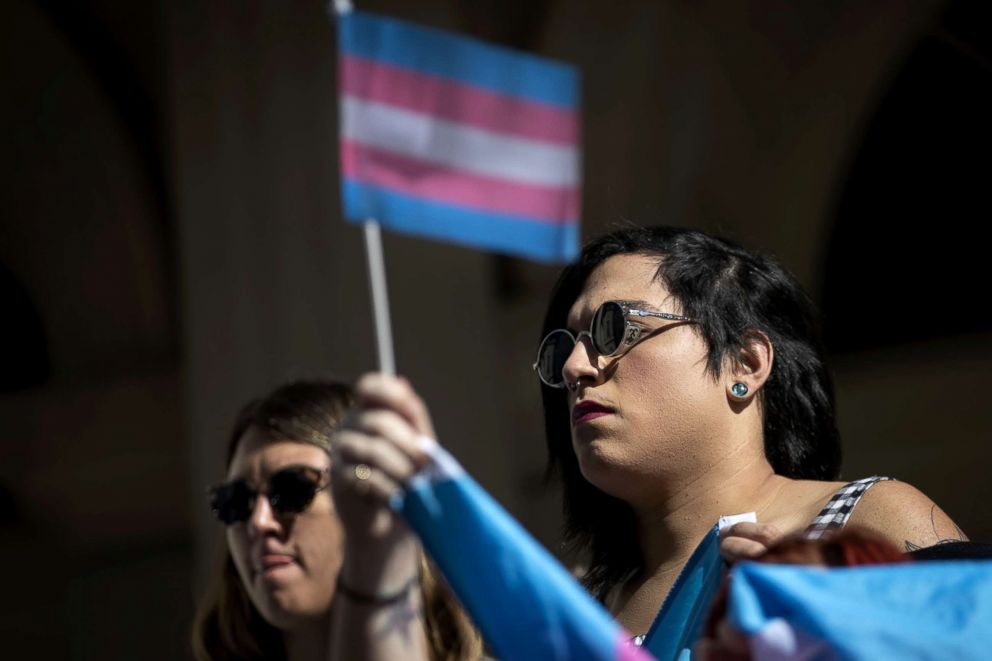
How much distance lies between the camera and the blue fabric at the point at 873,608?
161 cm

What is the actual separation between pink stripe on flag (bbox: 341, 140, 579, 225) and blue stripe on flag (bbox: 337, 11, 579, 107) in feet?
0.49

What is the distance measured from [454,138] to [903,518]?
0.98 metres

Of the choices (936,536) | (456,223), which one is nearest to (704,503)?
(936,536)

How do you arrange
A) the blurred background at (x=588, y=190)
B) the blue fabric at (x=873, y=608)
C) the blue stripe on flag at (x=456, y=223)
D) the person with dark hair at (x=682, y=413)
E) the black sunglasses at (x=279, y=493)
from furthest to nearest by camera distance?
the blurred background at (x=588, y=190)
the black sunglasses at (x=279, y=493)
the person with dark hair at (x=682, y=413)
the blue stripe on flag at (x=456, y=223)
the blue fabric at (x=873, y=608)

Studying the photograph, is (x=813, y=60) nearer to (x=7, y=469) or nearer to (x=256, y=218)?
(x=256, y=218)

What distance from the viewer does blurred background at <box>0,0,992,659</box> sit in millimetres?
7387

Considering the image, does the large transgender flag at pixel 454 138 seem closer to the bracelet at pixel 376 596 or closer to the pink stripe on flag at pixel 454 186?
the pink stripe on flag at pixel 454 186

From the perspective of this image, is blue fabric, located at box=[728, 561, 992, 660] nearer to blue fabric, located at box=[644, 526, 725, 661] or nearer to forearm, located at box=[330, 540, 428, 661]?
forearm, located at box=[330, 540, 428, 661]

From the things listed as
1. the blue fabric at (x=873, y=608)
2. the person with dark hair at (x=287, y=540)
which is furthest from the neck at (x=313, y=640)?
the blue fabric at (x=873, y=608)

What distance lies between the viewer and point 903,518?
2404 mm

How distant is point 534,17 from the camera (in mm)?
7613

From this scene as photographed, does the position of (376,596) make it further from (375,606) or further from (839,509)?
(839,509)

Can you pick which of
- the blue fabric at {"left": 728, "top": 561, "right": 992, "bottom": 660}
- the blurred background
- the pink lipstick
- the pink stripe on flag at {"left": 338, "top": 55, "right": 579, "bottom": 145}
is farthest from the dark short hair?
the blurred background

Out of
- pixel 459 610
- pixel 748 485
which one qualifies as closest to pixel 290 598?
pixel 459 610
